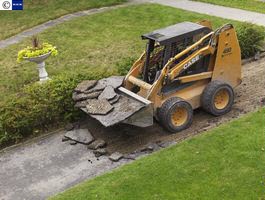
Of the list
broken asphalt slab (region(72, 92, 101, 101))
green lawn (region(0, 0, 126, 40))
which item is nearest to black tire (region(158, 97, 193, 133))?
broken asphalt slab (region(72, 92, 101, 101))

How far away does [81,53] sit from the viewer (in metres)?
16.3

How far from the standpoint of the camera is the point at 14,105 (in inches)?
424

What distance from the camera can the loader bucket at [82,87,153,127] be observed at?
973 centimetres

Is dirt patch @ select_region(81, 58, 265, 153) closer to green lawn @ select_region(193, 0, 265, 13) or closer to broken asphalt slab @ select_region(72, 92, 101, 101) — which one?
broken asphalt slab @ select_region(72, 92, 101, 101)

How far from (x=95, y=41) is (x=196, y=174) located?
9.63 m

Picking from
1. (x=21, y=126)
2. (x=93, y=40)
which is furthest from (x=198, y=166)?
(x=93, y=40)

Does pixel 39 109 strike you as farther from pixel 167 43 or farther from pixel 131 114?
pixel 167 43

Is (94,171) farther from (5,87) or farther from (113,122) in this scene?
(5,87)

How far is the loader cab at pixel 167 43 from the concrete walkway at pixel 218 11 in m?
7.07

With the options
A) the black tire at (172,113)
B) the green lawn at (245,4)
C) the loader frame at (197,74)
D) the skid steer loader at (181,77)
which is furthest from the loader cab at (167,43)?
the green lawn at (245,4)

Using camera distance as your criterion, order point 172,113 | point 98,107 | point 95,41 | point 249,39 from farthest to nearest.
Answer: point 95,41 < point 249,39 < point 172,113 < point 98,107

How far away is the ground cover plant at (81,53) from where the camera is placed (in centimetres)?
1087

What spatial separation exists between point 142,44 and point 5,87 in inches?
198

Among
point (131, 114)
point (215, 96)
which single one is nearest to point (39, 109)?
point (131, 114)
